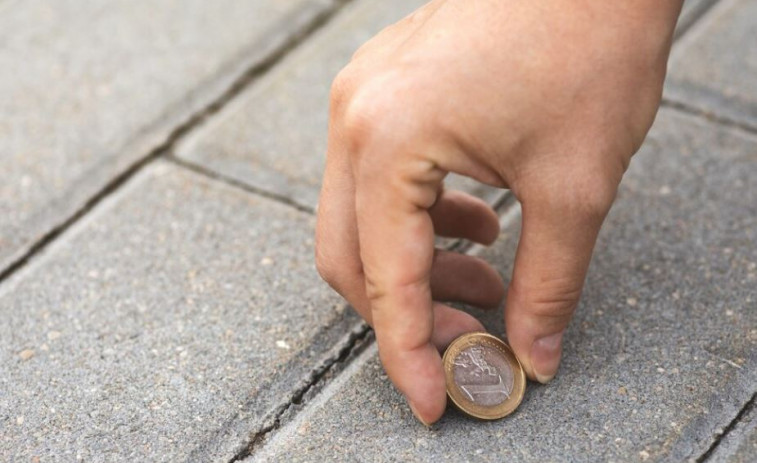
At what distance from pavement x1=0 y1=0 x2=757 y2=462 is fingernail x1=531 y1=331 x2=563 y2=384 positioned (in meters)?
0.05

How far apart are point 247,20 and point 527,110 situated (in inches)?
60.6

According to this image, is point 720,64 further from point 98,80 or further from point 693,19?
point 98,80

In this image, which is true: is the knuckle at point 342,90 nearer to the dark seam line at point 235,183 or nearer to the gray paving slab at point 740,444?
the dark seam line at point 235,183

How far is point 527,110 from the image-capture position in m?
1.48

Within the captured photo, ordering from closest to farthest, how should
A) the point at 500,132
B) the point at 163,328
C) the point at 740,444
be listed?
the point at 500,132 < the point at 740,444 < the point at 163,328

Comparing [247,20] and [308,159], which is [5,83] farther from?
[308,159]

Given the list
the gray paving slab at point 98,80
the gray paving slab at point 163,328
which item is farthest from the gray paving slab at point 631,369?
the gray paving slab at point 98,80

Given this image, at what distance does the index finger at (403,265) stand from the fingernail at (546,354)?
18 centimetres

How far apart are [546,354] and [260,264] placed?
2.21 ft

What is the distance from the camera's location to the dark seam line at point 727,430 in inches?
62.4

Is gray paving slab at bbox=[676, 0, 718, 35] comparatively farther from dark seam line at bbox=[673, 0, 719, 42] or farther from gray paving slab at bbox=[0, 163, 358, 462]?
gray paving slab at bbox=[0, 163, 358, 462]

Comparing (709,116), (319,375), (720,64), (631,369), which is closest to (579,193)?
(631,369)

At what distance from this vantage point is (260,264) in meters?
2.07

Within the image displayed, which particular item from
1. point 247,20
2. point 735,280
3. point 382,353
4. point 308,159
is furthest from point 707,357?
point 247,20
